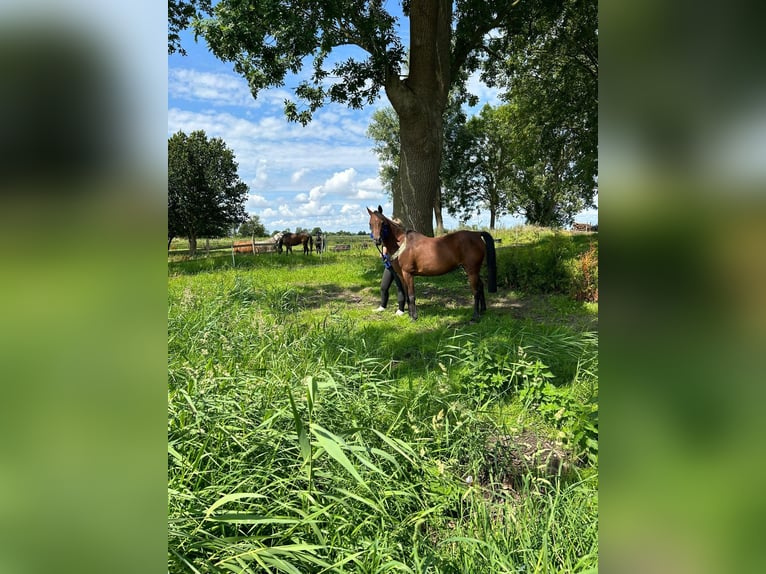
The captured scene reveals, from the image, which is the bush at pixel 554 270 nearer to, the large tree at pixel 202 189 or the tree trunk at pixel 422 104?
the tree trunk at pixel 422 104

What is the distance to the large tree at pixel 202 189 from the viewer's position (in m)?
29.6

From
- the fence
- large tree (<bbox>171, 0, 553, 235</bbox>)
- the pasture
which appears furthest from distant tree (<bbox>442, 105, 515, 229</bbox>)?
the pasture

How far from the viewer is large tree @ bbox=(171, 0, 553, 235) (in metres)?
8.52

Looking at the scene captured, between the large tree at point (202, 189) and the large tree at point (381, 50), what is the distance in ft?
69.0

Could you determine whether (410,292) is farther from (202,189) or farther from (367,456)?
(202,189)

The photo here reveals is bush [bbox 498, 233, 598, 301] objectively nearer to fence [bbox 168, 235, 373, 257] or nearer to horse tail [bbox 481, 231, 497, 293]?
horse tail [bbox 481, 231, 497, 293]

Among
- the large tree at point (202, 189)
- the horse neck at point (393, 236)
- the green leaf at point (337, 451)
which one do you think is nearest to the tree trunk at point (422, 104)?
the horse neck at point (393, 236)

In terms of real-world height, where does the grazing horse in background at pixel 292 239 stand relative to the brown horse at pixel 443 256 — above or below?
above

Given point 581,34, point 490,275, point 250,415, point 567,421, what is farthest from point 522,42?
point 250,415

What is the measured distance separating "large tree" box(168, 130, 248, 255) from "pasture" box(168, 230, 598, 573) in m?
27.6

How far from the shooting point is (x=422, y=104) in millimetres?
10578
